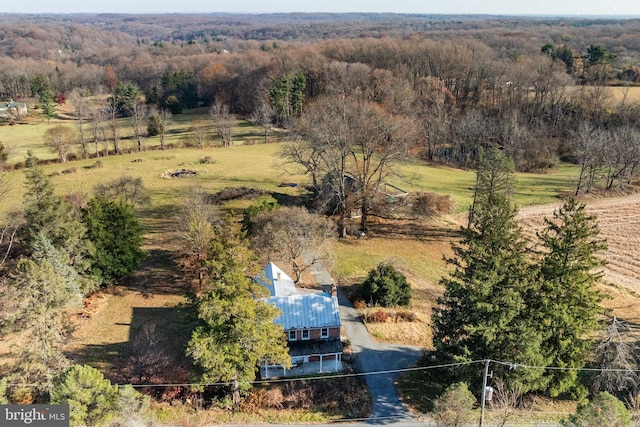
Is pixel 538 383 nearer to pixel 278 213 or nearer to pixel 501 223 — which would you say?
pixel 501 223

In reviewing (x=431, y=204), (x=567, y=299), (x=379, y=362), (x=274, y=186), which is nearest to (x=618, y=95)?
(x=431, y=204)

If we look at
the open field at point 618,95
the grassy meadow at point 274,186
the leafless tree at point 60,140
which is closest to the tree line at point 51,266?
the grassy meadow at point 274,186

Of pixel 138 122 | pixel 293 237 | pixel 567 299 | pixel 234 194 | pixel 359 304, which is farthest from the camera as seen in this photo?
pixel 138 122

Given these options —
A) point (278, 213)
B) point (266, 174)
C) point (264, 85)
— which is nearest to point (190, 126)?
point (264, 85)

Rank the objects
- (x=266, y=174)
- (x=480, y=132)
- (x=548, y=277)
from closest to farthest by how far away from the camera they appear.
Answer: (x=548, y=277), (x=266, y=174), (x=480, y=132)

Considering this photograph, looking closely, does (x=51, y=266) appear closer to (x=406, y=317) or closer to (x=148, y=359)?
Result: (x=148, y=359)

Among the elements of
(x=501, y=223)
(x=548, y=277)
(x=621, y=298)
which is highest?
(x=501, y=223)
